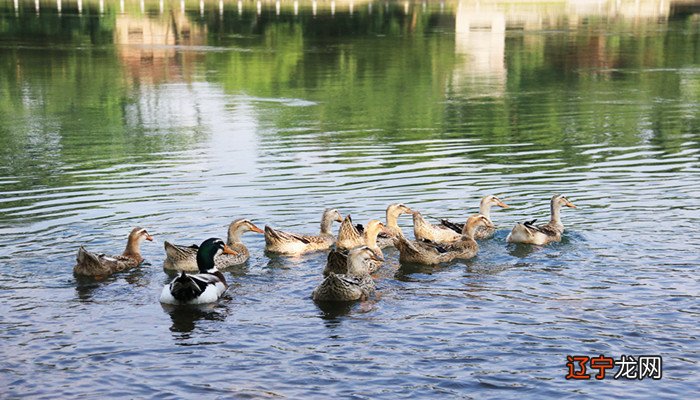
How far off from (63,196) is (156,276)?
724 centimetres

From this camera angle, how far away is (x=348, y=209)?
2319 centimetres

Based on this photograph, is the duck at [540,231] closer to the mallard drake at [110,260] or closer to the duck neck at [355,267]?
the duck neck at [355,267]

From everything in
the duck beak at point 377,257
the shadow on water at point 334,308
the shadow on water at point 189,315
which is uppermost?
the duck beak at point 377,257

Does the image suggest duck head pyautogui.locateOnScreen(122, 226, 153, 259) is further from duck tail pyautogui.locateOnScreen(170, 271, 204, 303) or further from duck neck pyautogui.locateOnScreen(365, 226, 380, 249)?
duck neck pyautogui.locateOnScreen(365, 226, 380, 249)

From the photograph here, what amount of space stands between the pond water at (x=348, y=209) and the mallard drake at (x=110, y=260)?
0.19 m

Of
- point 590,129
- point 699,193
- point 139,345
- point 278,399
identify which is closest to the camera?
point 278,399

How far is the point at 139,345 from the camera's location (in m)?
14.5

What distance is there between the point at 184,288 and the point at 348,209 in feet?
24.6

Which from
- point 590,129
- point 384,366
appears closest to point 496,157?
point 590,129

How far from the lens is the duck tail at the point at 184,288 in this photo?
16109 mm

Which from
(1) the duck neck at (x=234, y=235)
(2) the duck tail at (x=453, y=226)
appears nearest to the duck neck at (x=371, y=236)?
(2) the duck tail at (x=453, y=226)

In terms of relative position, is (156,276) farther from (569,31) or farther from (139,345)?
(569,31)

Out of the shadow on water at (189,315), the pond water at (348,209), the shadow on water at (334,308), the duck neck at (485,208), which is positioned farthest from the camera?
the duck neck at (485,208)

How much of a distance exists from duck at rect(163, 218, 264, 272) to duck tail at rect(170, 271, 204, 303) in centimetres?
212
